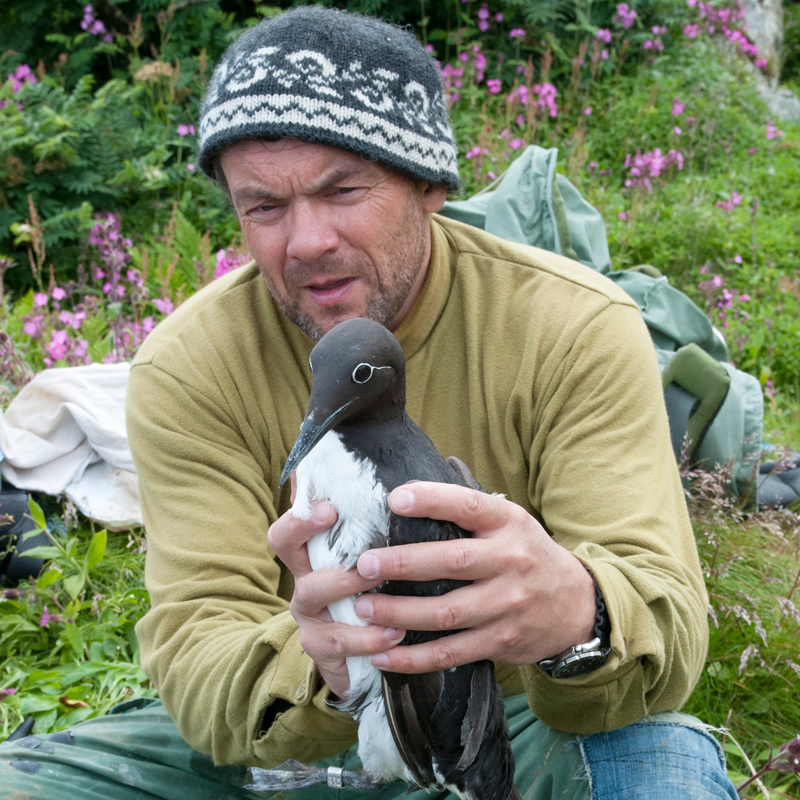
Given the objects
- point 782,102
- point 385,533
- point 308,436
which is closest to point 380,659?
point 385,533

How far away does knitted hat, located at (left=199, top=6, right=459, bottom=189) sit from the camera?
2.87m

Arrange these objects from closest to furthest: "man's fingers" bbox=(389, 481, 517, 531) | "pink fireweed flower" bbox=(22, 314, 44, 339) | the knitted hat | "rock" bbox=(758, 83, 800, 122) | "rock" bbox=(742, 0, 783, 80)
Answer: "man's fingers" bbox=(389, 481, 517, 531) → the knitted hat → "pink fireweed flower" bbox=(22, 314, 44, 339) → "rock" bbox=(758, 83, 800, 122) → "rock" bbox=(742, 0, 783, 80)

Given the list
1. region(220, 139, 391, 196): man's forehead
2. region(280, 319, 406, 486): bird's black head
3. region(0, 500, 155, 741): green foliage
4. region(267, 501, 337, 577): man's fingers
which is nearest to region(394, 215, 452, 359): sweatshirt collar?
region(220, 139, 391, 196): man's forehead

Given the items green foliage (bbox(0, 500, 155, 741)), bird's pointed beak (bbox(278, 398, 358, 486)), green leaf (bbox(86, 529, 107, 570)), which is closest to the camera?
bird's pointed beak (bbox(278, 398, 358, 486))

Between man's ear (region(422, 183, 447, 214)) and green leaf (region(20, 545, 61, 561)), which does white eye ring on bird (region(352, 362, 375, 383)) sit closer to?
man's ear (region(422, 183, 447, 214))

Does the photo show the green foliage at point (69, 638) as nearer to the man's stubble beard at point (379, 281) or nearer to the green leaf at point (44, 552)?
the green leaf at point (44, 552)

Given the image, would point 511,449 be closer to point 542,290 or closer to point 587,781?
point 542,290

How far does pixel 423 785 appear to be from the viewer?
2.60m

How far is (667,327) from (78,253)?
18.4ft

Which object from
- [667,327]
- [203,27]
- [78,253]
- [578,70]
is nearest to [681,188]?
[578,70]

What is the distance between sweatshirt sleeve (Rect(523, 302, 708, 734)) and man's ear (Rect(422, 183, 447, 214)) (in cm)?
78

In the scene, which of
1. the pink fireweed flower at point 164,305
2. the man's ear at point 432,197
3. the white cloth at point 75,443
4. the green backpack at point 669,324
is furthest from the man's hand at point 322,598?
the pink fireweed flower at point 164,305

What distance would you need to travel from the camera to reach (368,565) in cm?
212

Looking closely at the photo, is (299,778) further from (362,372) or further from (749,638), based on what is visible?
(749,638)
